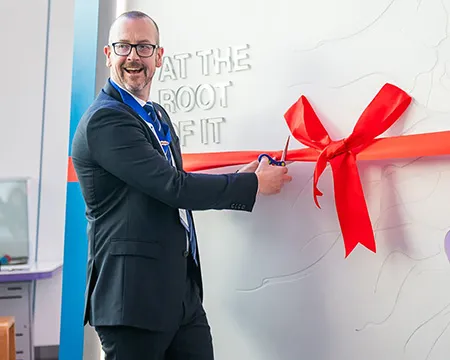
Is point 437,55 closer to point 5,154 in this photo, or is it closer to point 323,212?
point 323,212

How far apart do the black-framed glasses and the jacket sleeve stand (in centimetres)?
23

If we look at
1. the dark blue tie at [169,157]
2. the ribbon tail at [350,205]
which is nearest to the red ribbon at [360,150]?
the ribbon tail at [350,205]

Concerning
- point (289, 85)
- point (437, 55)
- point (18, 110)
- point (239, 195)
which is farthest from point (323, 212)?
point (18, 110)

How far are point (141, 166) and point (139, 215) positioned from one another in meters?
0.14

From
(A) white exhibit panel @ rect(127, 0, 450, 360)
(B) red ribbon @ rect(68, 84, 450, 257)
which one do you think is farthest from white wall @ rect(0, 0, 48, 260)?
(B) red ribbon @ rect(68, 84, 450, 257)

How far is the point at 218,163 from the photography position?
1959 millimetres

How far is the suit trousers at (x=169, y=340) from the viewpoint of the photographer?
1.59 metres

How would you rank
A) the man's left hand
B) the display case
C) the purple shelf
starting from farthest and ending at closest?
the display case
the purple shelf
the man's left hand

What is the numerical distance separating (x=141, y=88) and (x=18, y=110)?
1.07 meters

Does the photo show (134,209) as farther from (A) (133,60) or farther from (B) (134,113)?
(A) (133,60)

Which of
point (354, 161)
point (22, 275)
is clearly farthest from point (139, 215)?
point (22, 275)

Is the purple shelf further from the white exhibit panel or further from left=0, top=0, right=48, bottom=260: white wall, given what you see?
the white exhibit panel

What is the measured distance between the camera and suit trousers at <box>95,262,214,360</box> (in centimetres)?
159

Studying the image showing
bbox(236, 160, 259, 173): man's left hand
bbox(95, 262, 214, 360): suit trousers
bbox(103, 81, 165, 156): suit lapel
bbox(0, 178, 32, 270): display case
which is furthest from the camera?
bbox(0, 178, 32, 270): display case
